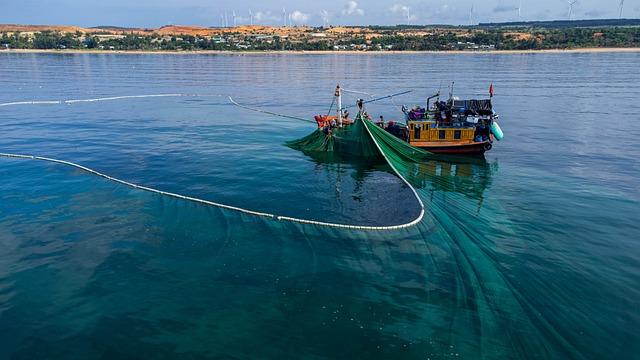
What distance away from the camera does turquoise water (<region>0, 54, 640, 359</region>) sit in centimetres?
1513

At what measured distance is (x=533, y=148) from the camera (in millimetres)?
42938

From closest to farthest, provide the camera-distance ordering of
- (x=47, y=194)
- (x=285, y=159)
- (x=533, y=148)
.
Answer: (x=47, y=194)
(x=285, y=159)
(x=533, y=148)

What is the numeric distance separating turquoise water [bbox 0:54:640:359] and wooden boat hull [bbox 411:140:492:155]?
1798 millimetres

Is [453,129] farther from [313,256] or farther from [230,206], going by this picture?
[313,256]

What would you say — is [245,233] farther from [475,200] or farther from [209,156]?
[209,156]

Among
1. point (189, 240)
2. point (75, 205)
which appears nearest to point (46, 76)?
point (75, 205)

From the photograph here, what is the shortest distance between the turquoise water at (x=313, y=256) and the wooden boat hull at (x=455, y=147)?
5.90 ft

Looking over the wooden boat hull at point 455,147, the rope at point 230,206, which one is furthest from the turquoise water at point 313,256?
the wooden boat hull at point 455,147

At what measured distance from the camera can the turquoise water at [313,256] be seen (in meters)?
15.1

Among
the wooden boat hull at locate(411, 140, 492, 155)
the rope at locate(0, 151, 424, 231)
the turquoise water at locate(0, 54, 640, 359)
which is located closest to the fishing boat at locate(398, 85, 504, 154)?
the wooden boat hull at locate(411, 140, 492, 155)

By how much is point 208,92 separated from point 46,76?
4834cm

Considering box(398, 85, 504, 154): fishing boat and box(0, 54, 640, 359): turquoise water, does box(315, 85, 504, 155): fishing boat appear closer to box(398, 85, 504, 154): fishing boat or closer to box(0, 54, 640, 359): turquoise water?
box(398, 85, 504, 154): fishing boat

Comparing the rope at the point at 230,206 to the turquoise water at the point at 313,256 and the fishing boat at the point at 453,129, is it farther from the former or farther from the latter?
the fishing boat at the point at 453,129

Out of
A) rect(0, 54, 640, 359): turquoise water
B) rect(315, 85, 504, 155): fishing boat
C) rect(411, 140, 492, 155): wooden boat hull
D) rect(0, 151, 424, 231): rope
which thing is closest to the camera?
rect(0, 54, 640, 359): turquoise water
